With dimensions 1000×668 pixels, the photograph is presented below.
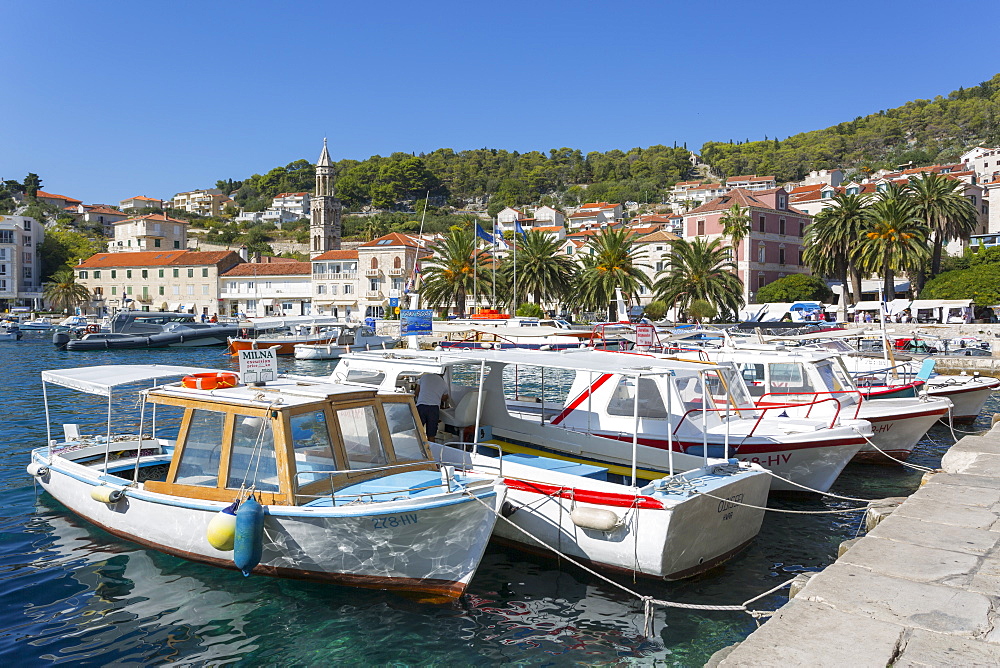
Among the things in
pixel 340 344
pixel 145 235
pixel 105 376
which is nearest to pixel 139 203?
pixel 145 235

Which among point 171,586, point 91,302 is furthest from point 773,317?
point 91,302

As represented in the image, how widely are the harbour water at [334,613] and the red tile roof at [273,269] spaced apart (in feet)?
279

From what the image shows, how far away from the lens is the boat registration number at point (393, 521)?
872 centimetres

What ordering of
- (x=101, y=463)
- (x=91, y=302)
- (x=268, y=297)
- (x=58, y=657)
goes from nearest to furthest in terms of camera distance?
(x=58, y=657) < (x=101, y=463) < (x=268, y=297) < (x=91, y=302)

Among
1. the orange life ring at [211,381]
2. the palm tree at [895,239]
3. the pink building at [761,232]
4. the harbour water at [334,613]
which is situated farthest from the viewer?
the pink building at [761,232]

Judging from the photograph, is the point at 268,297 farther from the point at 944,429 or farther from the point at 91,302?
the point at 944,429

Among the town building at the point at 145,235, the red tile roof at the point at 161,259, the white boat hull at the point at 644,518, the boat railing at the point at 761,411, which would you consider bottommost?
the white boat hull at the point at 644,518

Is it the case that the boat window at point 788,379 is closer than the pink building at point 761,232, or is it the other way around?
the boat window at point 788,379

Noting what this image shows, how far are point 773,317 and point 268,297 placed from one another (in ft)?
202

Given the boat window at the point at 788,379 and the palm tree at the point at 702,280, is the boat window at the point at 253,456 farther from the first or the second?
the palm tree at the point at 702,280

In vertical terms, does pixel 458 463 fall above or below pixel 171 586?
above

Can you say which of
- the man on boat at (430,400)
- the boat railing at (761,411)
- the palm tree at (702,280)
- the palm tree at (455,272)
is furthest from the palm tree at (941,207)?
the man on boat at (430,400)

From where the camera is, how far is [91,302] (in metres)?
103

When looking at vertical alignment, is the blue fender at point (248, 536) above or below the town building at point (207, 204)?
below
